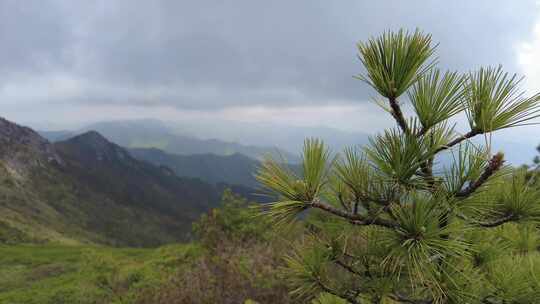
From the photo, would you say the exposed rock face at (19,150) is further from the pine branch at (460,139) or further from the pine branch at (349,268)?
the pine branch at (460,139)

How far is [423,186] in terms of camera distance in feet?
7.76

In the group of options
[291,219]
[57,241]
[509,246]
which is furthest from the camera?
[57,241]

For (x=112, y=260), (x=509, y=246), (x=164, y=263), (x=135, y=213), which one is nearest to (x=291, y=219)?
(x=509, y=246)

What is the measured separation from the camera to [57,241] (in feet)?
340

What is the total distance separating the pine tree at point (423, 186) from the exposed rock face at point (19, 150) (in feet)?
669

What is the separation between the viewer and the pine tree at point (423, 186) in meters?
2.26

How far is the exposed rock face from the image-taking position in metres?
171

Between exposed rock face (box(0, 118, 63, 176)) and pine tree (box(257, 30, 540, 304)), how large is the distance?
204 meters

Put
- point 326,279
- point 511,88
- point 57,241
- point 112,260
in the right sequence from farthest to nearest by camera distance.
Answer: point 57,241 < point 112,260 < point 326,279 < point 511,88

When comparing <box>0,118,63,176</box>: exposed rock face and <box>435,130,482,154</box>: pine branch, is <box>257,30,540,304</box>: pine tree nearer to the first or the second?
<box>435,130,482,154</box>: pine branch

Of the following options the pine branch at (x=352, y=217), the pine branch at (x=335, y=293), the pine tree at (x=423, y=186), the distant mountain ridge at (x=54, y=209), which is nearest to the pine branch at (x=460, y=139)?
the pine tree at (x=423, y=186)

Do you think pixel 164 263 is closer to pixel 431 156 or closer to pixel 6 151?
pixel 431 156

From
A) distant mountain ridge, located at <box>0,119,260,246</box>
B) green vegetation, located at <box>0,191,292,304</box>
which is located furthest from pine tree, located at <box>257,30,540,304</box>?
distant mountain ridge, located at <box>0,119,260,246</box>

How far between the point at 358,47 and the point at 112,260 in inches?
580
